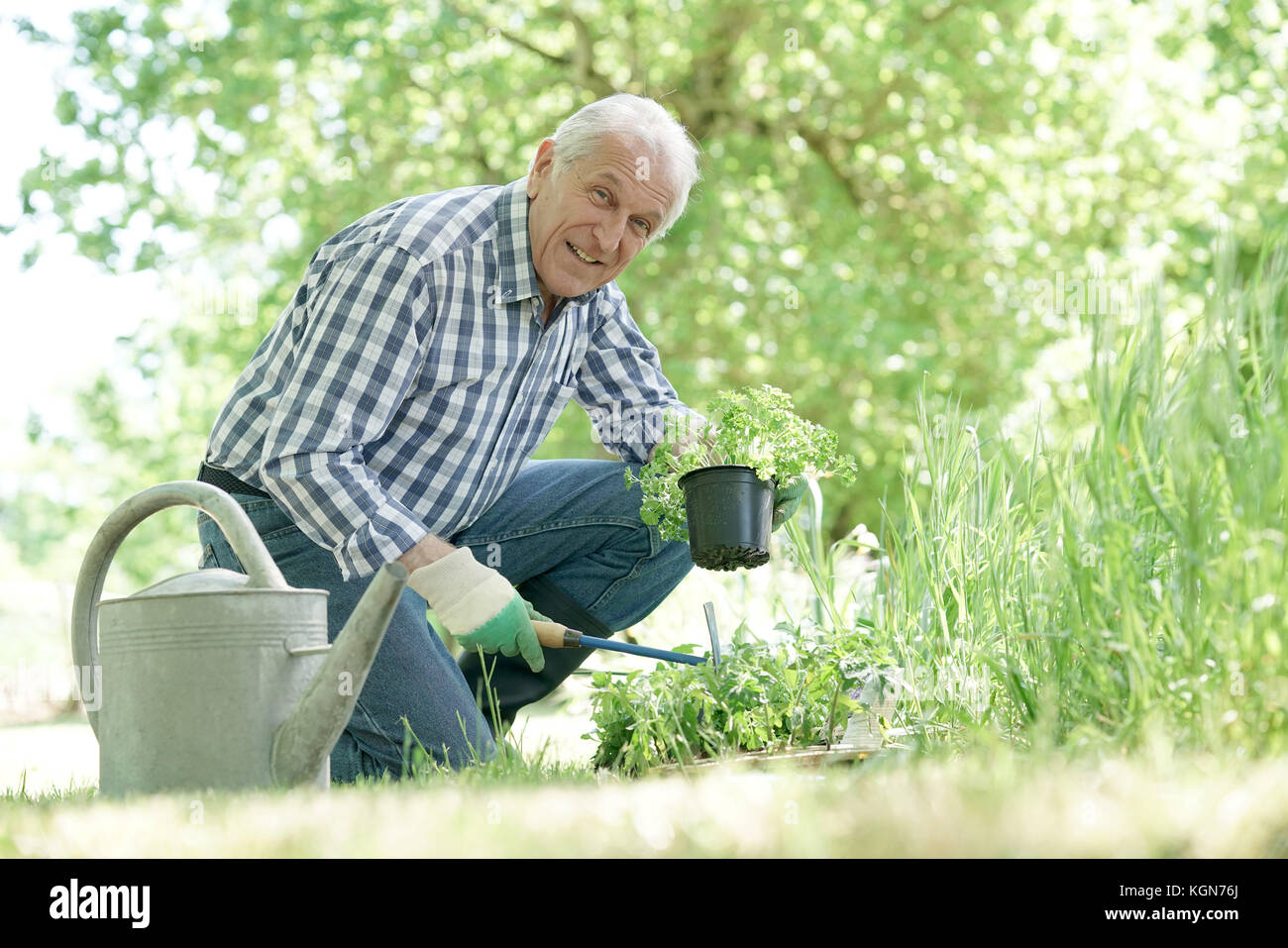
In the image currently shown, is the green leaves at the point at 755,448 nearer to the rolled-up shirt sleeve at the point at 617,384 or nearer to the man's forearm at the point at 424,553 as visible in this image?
the rolled-up shirt sleeve at the point at 617,384

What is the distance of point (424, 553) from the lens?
212 centimetres

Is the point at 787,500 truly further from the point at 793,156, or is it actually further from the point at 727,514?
the point at 793,156

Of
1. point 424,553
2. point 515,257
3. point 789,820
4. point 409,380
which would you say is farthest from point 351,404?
point 789,820

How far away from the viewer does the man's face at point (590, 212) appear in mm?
2336

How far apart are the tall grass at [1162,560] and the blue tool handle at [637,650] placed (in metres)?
0.50

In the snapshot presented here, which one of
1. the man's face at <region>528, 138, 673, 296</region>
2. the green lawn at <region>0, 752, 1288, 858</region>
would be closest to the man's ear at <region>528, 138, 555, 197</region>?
the man's face at <region>528, 138, 673, 296</region>

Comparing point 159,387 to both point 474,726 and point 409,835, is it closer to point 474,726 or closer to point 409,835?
point 474,726

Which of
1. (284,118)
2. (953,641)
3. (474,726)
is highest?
(284,118)

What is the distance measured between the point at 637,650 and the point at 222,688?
87 cm

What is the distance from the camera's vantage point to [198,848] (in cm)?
109

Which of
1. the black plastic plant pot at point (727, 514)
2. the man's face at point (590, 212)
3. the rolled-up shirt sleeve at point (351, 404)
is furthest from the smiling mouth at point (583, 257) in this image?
the black plastic plant pot at point (727, 514)

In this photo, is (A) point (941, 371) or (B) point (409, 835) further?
(A) point (941, 371)
